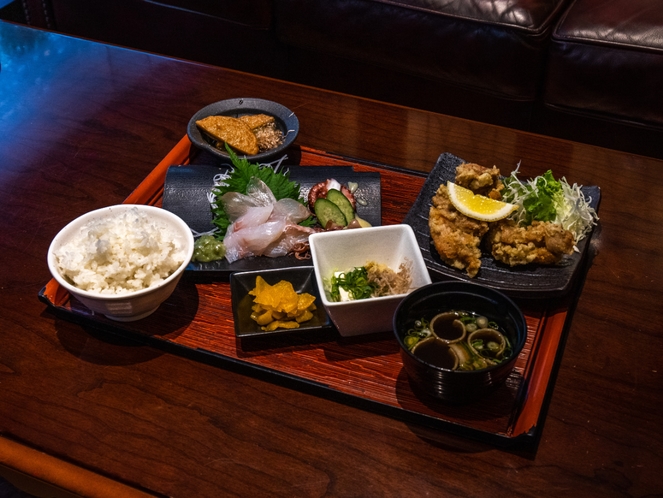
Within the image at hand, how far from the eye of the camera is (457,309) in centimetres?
159

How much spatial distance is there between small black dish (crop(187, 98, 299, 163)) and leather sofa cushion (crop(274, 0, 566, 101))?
3.30ft

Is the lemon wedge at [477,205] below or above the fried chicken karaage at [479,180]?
below

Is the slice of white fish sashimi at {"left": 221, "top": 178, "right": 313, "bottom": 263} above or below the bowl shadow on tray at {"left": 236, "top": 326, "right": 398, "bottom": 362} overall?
above

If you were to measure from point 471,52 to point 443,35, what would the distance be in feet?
0.50

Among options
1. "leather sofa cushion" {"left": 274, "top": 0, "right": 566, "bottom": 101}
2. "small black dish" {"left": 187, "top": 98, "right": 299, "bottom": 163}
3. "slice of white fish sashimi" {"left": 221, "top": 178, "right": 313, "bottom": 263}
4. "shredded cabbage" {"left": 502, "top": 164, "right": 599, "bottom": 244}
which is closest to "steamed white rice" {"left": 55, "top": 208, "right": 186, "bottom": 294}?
"slice of white fish sashimi" {"left": 221, "top": 178, "right": 313, "bottom": 263}

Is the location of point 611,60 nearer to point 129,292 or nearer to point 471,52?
point 471,52

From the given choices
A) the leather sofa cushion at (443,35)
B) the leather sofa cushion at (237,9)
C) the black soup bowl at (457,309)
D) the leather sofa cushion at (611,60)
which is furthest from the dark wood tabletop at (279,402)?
the leather sofa cushion at (237,9)

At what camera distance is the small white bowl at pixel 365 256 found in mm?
1642

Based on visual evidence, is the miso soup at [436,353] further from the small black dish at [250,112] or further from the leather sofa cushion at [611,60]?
the leather sofa cushion at [611,60]

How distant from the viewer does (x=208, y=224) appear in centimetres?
205

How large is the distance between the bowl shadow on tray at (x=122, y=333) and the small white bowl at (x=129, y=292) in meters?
0.03

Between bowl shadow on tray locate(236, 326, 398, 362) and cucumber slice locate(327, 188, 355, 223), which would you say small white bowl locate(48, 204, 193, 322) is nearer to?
bowl shadow on tray locate(236, 326, 398, 362)

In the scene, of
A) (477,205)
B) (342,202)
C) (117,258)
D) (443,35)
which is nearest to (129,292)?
(117,258)

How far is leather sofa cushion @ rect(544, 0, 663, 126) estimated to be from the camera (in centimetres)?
274
